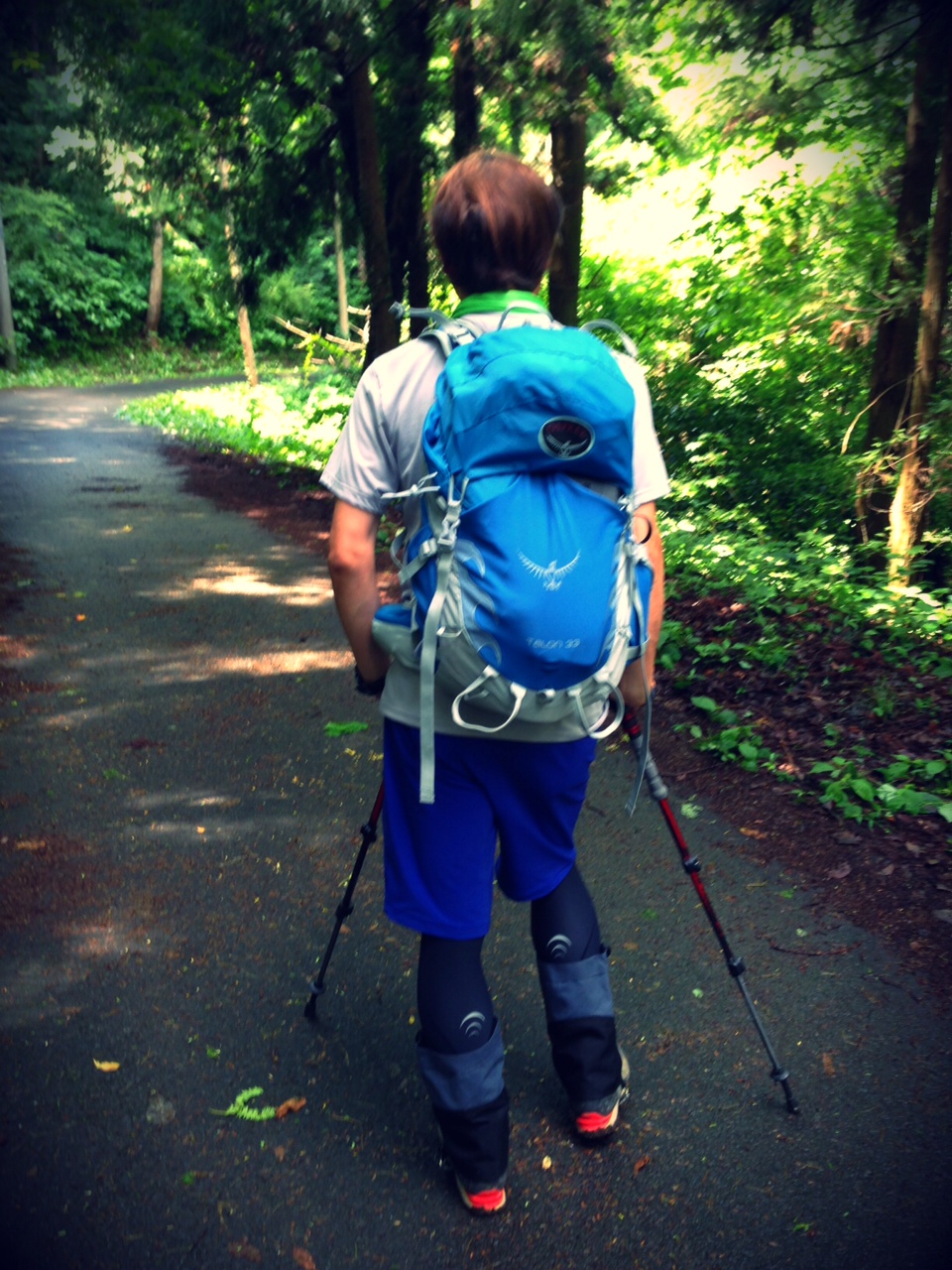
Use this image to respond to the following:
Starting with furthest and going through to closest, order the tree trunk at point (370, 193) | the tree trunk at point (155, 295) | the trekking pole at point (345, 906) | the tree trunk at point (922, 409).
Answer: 1. the tree trunk at point (155, 295)
2. the tree trunk at point (370, 193)
3. the tree trunk at point (922, 409)
4. the trekking pole at point (345, 906)

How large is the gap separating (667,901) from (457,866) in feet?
5.77

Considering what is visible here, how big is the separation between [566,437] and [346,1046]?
A: 1971 millimetres

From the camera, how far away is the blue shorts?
2.35 meters

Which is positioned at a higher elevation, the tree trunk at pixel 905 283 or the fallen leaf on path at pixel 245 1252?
the tree trunk at pixel 905 283

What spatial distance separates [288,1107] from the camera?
2.88m

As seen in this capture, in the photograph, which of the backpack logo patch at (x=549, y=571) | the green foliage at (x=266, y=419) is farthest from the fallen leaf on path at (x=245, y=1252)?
the green foliage at (x=266, y=419)

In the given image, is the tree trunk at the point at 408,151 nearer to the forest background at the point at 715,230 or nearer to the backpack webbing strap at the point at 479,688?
the forest background at the point at 715,230

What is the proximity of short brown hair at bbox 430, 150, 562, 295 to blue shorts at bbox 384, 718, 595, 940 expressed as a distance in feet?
3.23

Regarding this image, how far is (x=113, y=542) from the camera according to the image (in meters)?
9.62

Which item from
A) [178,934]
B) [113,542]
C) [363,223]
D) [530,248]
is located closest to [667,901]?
[178,934]

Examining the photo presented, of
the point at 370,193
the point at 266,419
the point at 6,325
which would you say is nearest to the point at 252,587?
the point at 370,193

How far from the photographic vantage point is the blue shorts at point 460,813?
2.35 metres

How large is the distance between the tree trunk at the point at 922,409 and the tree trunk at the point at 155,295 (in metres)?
36.1

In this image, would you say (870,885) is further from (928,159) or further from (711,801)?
(928,159)
